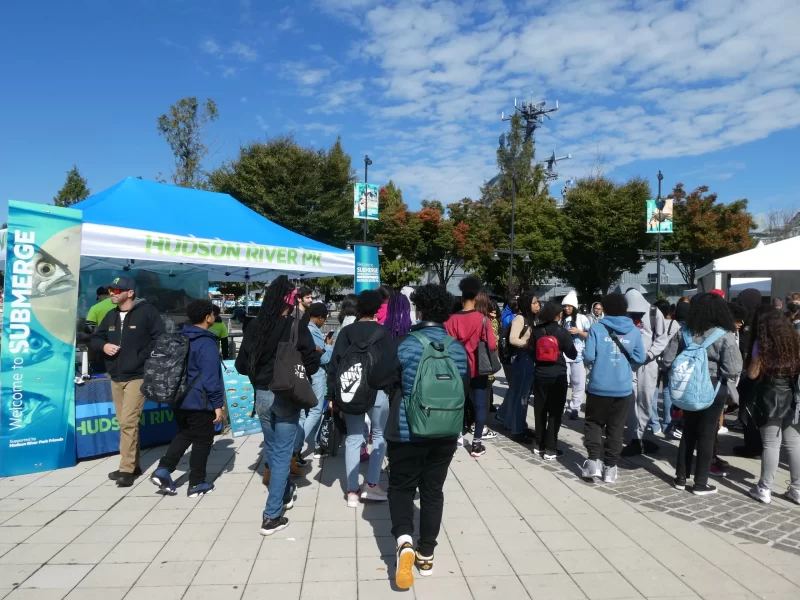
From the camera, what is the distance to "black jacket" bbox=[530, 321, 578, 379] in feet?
18.5

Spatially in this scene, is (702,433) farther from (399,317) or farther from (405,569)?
(405,569)

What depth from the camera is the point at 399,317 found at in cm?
550

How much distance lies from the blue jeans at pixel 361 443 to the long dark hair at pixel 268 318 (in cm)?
91

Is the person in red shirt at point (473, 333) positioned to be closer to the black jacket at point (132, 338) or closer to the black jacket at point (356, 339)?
the black jacket at point (356, 339)

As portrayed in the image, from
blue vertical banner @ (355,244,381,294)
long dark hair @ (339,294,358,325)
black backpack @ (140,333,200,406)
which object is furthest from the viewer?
blue vertical banner @ (355,244,381,294)

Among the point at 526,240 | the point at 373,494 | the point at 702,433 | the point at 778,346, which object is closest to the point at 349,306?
the point at 373,494

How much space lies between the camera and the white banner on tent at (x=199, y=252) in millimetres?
6254

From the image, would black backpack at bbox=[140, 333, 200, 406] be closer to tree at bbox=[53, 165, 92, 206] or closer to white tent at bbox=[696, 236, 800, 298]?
white tent at bbox=[696, 236, 800, 298]

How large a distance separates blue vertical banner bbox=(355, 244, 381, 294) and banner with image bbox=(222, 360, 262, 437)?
142 inches

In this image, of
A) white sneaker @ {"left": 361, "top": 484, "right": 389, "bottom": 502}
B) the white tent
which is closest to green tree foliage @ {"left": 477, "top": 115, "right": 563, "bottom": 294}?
the white tent

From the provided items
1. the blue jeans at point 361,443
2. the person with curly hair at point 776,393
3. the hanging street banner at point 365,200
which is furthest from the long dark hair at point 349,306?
the hanging street banner at point 365,200

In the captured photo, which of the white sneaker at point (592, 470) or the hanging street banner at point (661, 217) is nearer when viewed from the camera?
the white sneaker at point (592, 470)

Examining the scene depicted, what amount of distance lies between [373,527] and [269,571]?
0.92m

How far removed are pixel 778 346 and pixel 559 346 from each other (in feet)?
6.26
